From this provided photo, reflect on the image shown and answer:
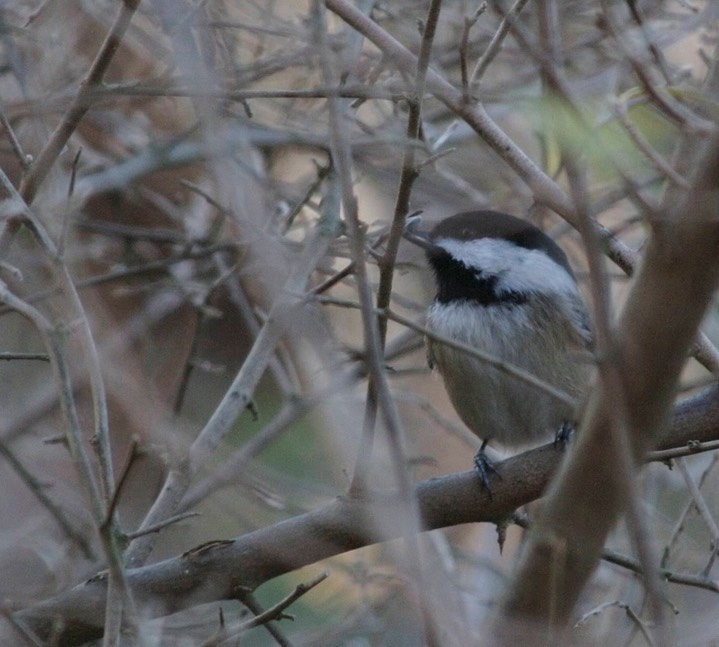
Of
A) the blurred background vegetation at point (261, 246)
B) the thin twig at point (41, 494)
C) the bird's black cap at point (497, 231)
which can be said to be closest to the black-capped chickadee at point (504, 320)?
the bird's black cap at point (497, 231)

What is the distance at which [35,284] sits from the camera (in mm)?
4648

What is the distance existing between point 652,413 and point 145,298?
13.3 ft

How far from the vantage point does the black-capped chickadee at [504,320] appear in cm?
342

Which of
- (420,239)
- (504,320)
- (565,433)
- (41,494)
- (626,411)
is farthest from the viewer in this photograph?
(420,239)

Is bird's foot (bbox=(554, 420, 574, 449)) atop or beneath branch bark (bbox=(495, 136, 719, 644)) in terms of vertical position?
beneath

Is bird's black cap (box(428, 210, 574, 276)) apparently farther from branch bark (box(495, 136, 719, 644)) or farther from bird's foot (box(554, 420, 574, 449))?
branch bark (box(495, 136, 719, 644))

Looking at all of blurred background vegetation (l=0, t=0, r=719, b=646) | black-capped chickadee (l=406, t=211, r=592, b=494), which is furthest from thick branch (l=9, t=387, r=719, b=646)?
A: black-capped chickadee (l=406, t=211, r=592, b=494)

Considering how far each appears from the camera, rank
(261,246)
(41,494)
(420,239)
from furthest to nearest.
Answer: (420,239), (41,494), (261,246)

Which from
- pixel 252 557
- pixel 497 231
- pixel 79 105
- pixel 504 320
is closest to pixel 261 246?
pixel 79 105

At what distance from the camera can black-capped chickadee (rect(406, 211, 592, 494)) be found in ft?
11.2

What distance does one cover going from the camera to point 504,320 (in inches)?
136

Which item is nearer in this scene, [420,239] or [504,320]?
[504,320]

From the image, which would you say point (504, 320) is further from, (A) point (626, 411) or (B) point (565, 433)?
(A) point (626, 411)

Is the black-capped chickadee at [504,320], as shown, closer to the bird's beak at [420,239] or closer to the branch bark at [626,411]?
the bird's beak at [420,239]
